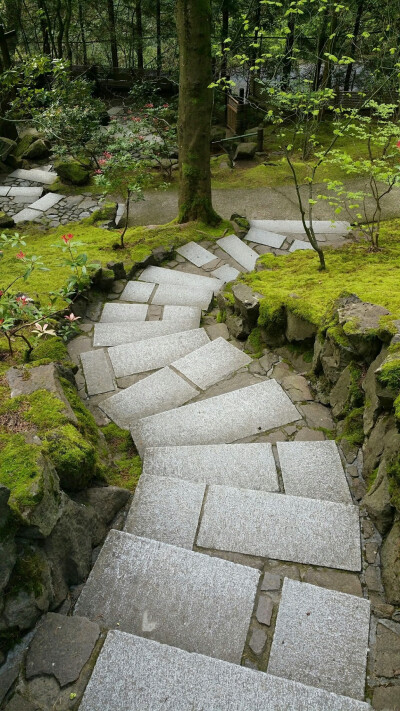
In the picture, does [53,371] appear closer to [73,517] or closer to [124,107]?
[73,517]

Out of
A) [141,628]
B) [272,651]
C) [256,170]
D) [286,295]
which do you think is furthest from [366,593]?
[256,170]

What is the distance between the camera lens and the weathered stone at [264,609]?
2.06 meters

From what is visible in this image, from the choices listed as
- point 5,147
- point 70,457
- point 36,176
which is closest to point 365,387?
point 70,457

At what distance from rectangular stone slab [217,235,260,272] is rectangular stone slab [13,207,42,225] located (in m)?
4.20

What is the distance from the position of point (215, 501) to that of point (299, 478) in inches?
22.3

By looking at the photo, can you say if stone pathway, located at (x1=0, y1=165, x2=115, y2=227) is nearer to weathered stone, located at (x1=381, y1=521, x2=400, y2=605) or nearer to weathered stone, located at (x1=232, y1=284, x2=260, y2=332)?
weathered stone, located at (x1=232, y1=284, x2=260, y2=332)

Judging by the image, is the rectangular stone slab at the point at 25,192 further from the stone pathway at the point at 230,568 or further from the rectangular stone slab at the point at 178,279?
the stone pathway at the point at 230,568

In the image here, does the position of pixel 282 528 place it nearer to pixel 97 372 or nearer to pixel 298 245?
pixel 97 372

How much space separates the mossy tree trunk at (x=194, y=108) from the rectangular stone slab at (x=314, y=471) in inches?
197

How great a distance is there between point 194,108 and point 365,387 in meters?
4.85

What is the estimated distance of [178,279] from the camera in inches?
241

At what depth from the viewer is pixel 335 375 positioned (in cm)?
344

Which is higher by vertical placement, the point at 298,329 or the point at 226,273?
the point at 298,329

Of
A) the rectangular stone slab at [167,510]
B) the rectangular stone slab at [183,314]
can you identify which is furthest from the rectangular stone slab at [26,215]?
the rectangular stone slab at [167,510]
